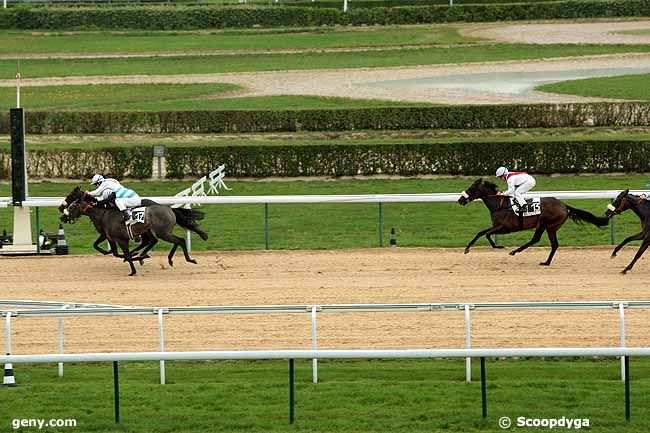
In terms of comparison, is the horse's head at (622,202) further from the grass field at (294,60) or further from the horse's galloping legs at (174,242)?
the grass field at (294,60)

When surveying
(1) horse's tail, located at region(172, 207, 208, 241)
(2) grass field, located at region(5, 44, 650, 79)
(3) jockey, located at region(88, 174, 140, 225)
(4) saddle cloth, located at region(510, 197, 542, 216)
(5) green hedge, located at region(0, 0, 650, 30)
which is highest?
(5) green hedge, located at region(0, 0, 650, 30)

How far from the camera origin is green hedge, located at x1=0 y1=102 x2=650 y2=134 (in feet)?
80.9

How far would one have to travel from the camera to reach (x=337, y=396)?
31.4 feet

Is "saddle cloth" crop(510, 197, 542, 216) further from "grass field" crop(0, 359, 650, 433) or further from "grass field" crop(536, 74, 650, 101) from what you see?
"grass field" crop(536, 74, 650, 101)

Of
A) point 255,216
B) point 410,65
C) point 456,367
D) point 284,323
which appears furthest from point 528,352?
point 410,65

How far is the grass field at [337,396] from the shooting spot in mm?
9031

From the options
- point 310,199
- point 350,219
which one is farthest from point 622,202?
point 350,219

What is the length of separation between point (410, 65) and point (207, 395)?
2486 cm

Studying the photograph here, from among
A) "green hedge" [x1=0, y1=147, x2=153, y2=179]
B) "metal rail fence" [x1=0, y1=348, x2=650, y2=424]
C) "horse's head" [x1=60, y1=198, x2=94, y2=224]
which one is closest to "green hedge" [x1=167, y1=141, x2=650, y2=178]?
"green hedge" [x1=0, y1=147, x2=153, y2=179]

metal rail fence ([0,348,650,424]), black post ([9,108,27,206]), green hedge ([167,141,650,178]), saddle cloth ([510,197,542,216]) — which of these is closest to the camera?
metal rail fence ([0,348,650,424])

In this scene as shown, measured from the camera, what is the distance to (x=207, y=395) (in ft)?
31.6

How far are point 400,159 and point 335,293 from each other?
801 cm

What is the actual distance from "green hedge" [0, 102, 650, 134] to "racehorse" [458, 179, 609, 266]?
31.7ft

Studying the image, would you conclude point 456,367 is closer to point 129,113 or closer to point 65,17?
point 129,113
